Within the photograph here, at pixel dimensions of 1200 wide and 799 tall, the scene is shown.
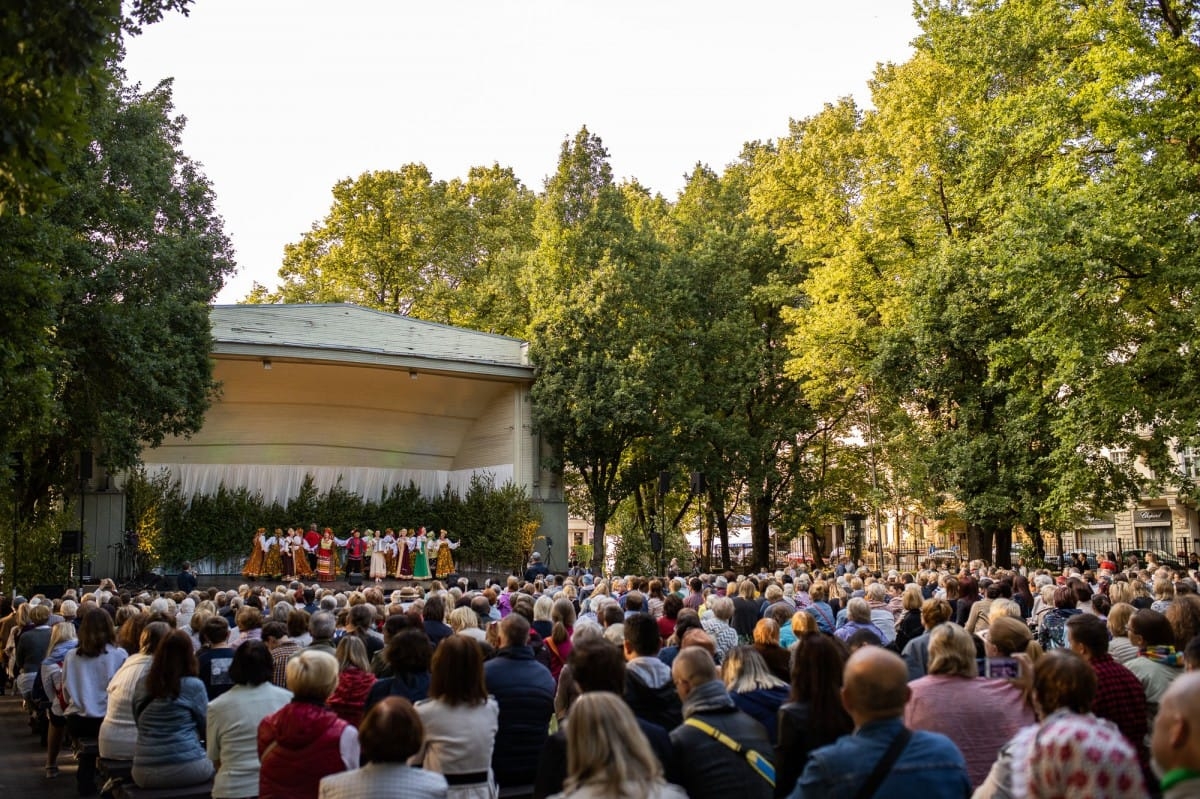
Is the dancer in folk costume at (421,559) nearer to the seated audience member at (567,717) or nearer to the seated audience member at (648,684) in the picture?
the seated audience member at (648,684)

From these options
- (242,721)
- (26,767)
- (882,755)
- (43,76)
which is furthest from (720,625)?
(26,767)

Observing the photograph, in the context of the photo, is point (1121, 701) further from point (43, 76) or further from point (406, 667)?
point (43, 76)

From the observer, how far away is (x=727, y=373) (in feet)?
107

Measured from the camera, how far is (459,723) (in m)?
4.92

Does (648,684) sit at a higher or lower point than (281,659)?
A: higher

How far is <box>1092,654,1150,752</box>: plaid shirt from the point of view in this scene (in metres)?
4.90

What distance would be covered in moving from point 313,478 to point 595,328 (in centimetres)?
915

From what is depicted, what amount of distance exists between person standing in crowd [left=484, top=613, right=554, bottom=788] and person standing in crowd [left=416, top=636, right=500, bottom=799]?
2.46ft

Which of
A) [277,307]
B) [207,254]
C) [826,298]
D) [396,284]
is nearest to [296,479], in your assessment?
[277,307]

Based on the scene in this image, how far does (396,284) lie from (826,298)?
17832 mm

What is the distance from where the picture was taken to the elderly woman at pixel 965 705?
176 inches

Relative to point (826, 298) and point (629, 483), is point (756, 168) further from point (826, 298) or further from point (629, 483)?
point (629, 483)

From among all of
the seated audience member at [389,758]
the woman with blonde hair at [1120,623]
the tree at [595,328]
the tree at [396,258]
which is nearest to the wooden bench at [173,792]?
the seated audience member at [389,758]

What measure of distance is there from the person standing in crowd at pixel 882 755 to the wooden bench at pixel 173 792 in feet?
14.1
